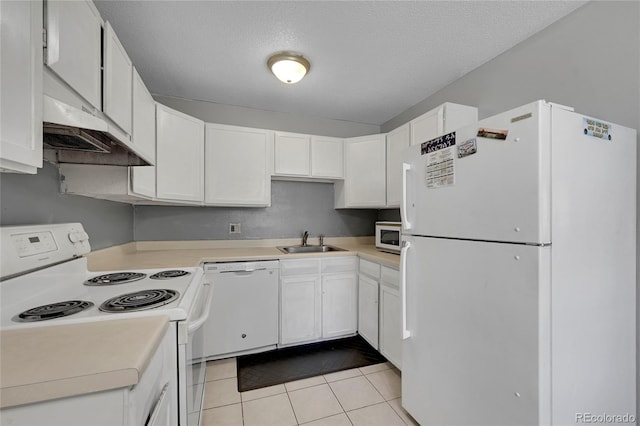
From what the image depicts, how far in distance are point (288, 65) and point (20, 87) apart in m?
1.55

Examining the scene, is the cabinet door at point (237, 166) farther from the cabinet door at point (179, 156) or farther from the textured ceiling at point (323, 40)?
the textured ceiling at point (323, 40)

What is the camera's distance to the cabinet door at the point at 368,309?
7.54 feet

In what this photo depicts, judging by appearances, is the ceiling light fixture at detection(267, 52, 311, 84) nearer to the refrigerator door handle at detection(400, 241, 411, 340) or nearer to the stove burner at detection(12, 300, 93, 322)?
the refrigerator door handle at detection(400, 241, 411, 340)

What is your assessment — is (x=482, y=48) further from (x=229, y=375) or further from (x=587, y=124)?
(x=229, y=375)

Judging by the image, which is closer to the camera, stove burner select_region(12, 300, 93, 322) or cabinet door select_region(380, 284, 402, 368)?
stove burner select_region(12, 300, 93, 322)

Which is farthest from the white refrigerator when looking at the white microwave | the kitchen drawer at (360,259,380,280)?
the white microwave

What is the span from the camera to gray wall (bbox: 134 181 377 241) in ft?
8.43

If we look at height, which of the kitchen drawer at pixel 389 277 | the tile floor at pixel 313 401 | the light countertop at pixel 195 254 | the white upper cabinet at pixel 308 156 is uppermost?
the white upper cabinet at pixel 308 156

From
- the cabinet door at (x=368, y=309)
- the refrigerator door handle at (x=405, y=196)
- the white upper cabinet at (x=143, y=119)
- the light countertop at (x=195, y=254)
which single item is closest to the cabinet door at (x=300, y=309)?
the light countertop at (x=195, y=254)

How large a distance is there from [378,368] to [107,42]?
109 inches

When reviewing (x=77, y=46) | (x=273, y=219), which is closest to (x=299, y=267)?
(x=273, y=219)

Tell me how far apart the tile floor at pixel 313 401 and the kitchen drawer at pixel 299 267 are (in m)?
0.85

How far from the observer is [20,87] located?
708 millimetres

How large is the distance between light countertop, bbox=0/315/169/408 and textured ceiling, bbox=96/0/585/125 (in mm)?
1693
